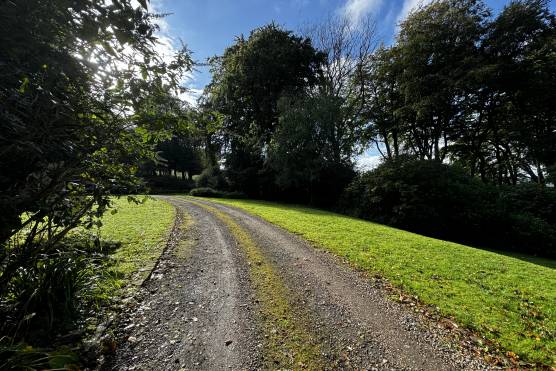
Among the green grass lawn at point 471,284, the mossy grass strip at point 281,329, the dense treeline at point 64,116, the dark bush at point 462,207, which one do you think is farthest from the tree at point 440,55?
the dense treeline at point 64,116

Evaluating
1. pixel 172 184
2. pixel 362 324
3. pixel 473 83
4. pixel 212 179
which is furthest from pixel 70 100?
pixel 172 184

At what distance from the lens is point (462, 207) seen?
1664 centimetres

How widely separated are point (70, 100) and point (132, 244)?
20.1 feet

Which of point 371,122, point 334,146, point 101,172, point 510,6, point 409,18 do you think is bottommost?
point 101,172

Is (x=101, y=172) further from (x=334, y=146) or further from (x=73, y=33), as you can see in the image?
(x=334, y=146)

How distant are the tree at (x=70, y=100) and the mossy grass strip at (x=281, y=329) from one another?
A: 9.02ft

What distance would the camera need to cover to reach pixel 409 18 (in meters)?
22.4

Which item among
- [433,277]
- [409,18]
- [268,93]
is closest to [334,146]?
[268,93]

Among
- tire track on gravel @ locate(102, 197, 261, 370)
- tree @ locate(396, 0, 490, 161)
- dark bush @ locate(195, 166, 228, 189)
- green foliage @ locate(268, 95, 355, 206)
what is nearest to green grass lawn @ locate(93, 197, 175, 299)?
tire track on gravel @ locate(102, 197, 261, 370)

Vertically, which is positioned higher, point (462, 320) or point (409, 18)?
point (409, 18)

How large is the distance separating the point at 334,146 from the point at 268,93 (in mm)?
10480

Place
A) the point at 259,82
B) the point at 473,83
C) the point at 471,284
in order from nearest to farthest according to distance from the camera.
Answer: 1. the point at 471,284
2. the point at 473,83
3. the point at 259,82

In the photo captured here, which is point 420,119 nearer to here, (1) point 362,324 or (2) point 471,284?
(2) point 471,284

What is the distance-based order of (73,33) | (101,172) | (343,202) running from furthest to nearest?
(343,202) → (101,172) → (73,33)
